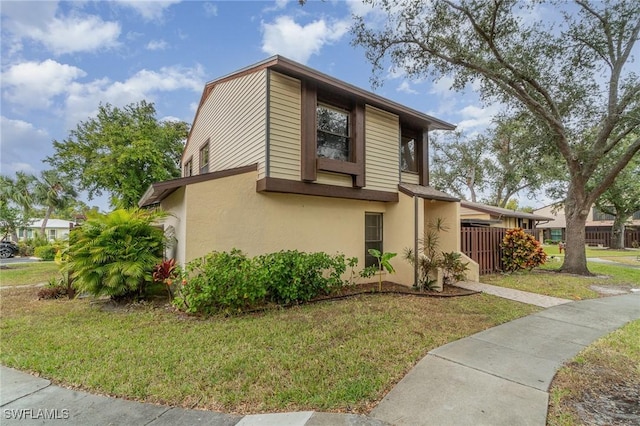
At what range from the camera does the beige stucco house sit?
6816 millimetres

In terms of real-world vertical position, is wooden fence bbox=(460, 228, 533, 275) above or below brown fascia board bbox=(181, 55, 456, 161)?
below

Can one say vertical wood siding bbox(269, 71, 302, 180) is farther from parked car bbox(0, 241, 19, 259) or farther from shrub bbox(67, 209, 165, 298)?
parked car bbox(0, 241, 19, 259)

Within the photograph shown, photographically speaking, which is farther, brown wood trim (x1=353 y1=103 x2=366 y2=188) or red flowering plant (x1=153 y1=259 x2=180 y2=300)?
brown wood trim (x1=353 y1=103 x2=366 y2=188)

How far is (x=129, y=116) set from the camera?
17812 millimetres

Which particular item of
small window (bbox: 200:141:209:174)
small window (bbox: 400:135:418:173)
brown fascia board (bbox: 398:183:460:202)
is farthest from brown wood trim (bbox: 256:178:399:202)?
small window (bbox: 200:141:209:174)

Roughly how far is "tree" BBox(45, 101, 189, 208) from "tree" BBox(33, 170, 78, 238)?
10667 millimetres

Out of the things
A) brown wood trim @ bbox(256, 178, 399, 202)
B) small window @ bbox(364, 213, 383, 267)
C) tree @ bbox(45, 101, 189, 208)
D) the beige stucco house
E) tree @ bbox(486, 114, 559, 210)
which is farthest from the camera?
tree @ bbox(486, 114, 559, 210)

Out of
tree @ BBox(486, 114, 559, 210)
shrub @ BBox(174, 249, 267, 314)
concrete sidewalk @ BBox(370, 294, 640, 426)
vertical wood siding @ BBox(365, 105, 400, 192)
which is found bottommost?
concrete sidewalk @ BBox(370, 294, 640, 426)

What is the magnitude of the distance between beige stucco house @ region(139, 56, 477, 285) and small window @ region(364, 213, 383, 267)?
1.3 inches

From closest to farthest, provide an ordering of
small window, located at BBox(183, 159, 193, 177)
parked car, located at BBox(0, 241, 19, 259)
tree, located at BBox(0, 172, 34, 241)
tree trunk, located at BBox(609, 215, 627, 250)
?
small window, located at BBox(183, 159, 193, 177)
parked car, located at BBox(0, 241, 19, 259)
tree, located at BBox(0, 172, 34, 241)
tree trunk, located at BBox(609, 215, 627, 250)

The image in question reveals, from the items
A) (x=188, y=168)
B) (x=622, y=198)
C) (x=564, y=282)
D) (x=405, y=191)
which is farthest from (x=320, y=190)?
(x=622, y=198)

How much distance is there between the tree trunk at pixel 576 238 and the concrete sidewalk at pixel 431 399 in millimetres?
9071

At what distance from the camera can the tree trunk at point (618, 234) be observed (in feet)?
93.2

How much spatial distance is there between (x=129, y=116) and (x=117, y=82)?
3911mm
